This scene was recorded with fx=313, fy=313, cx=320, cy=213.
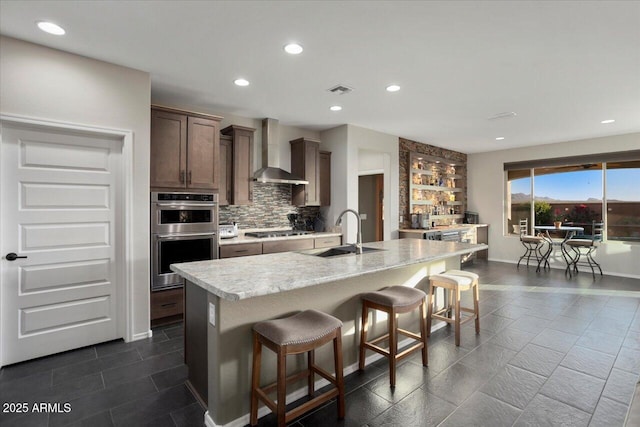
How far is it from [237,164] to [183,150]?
899mm

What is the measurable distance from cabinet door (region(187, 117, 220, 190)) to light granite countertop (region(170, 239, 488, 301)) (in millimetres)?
1751

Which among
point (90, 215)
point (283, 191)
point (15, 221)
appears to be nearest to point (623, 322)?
point (283, 191)

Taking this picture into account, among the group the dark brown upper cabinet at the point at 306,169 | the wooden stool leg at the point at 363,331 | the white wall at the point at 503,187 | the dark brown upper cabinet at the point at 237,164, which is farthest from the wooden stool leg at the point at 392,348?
the white wall at the point at 503,187

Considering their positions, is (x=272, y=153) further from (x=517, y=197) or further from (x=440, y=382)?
(x=517, y=197)

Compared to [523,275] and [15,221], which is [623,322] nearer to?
[523,275]

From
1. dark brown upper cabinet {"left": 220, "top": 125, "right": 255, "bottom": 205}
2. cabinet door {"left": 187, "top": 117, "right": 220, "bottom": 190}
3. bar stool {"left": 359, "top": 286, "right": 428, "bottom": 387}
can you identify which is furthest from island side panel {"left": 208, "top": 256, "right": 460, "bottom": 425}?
dark brown upper cabinet {"left": 220, "top": 125, "right": 255, "bottom": 205}

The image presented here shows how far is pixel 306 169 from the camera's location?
5.21m

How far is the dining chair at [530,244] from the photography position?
21.8ft

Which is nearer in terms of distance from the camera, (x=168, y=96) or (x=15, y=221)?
(x=15, y=221)

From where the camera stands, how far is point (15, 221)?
8.89 feet

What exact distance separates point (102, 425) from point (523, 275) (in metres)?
6.77

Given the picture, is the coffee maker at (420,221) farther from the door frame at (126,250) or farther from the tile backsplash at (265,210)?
the door frame at (126,250)

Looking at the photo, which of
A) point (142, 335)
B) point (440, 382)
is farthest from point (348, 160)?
point (142, 335)

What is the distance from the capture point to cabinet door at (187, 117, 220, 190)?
379cm
